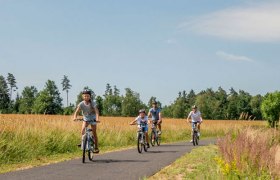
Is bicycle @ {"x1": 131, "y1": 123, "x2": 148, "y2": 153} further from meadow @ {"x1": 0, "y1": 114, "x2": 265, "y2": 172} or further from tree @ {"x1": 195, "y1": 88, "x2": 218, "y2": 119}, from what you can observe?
tree @ {"x1": 195, "y1": 88, "x2": 218, "y2": 119}

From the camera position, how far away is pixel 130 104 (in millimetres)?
128375

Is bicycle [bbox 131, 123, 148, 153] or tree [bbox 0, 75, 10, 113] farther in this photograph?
tree [bbox 0, 75, 10, 113]

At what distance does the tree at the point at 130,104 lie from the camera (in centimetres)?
12812

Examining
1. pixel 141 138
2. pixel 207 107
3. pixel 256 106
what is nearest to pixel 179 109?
pixel 207 107

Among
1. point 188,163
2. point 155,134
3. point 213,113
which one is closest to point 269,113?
point 213,113

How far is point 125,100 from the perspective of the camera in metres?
130

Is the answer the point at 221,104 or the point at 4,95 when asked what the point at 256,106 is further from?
the point at 4,95

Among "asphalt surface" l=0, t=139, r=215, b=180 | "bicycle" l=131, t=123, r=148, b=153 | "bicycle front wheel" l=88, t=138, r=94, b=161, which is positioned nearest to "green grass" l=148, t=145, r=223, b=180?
"asphalt surface" l=0, t=139, r=215, b=180

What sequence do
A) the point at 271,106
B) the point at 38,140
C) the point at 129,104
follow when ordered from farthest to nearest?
the point at 129,104 → the point at 271,106 → the point at 38,140

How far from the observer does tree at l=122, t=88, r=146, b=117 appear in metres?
128

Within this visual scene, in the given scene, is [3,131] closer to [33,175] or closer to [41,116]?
[33,175]

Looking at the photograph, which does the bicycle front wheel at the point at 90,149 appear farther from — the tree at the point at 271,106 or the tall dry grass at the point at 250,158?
the tree at the point at 271,106

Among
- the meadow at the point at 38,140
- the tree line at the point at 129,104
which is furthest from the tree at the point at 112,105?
the meadow at the point at 38,140

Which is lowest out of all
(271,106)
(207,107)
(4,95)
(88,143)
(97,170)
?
(97,170)
